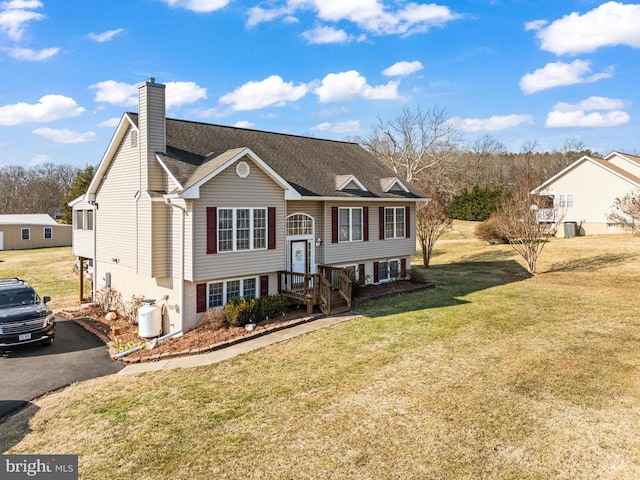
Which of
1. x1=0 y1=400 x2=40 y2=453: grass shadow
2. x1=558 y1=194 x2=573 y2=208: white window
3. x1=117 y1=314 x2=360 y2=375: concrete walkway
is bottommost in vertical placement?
x1=0 y1=400 x2=40 y2=453: grass shadow

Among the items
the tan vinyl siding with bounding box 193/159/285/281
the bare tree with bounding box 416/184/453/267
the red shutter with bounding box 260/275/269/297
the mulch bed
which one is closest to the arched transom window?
the tan vinyl siding with bounding box 193/159/285/281

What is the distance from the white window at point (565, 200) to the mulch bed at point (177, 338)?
28025 mm

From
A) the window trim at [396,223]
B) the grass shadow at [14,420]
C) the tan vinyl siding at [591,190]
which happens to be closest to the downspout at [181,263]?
the grass shadow at [14,420]

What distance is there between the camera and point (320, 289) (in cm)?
1530

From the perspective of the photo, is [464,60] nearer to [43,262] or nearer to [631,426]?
[631,426]

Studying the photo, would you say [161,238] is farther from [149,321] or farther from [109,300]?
[109,300]

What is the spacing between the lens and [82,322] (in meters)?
16.2

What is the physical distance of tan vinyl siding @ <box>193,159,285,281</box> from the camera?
1328 centimetres

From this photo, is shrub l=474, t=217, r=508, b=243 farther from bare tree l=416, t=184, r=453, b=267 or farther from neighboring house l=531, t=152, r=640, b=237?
bare tree l=416, t=184, r=453, b=267

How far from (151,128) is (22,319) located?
23.5 feet

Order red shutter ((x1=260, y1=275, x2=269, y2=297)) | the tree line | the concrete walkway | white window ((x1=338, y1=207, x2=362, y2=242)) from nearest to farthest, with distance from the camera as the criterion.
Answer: the concrete walkway < red shutter ((x1=260, y1=275, x2=269, y2=297)) < white window ((x1=338, y1=207, x2=362, y2=242)) < the tree line

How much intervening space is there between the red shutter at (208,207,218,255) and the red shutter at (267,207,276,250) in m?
2.14

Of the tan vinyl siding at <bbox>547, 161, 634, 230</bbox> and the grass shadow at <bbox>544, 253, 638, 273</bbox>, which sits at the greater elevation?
the tan vinyl siding at <bbox>547, 161, 634, 230</bbox>

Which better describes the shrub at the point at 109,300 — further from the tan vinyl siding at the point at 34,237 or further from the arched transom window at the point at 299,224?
the tan vinyl siding at the point at 34,237
